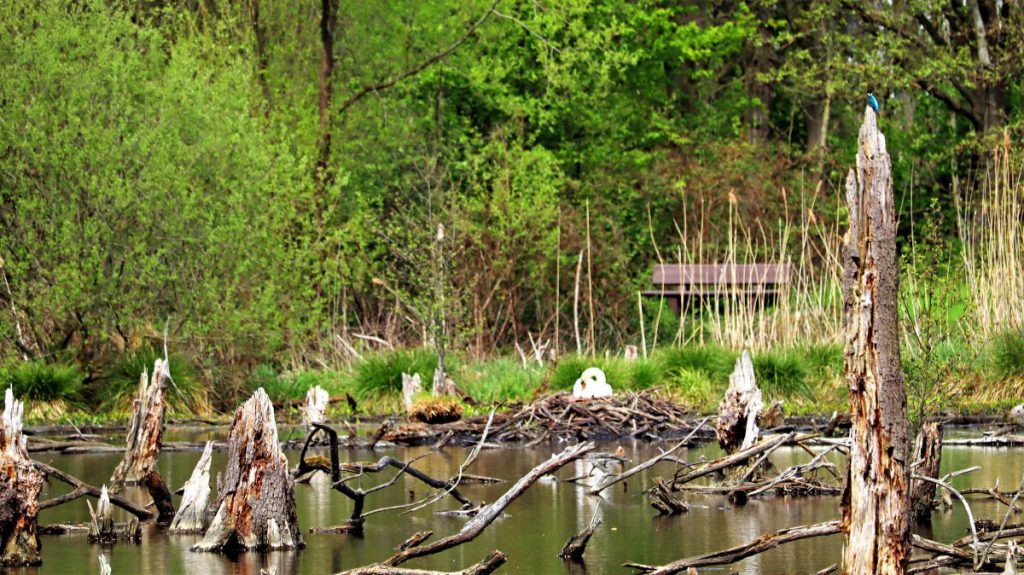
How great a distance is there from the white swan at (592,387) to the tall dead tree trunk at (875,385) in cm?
1046

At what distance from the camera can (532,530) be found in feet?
34.0

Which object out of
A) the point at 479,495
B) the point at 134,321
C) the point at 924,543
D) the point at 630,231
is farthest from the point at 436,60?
the point at 924,543

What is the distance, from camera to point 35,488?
29.1 ft

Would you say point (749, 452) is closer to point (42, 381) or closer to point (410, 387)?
point (410, 387)

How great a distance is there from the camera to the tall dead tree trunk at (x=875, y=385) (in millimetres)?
6699

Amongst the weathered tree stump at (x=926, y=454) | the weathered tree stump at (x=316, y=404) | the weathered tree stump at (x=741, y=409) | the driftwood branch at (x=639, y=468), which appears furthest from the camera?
the weathered tree stump at (x=316, y=404)

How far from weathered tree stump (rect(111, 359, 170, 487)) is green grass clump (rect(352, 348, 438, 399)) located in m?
7.51

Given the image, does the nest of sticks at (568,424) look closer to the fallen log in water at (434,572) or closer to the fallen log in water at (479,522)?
the fallen log in water at (479,522)

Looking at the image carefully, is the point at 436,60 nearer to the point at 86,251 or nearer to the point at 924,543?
the point at 86,251

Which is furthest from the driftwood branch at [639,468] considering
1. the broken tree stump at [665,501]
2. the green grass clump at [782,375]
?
the green grass clump at [782,375]

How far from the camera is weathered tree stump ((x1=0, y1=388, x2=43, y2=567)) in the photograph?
344 inches

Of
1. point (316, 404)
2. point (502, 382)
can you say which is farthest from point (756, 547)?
point (502, 382)

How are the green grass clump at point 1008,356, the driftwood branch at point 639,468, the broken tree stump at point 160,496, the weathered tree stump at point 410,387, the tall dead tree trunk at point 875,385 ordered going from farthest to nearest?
the weathered tree stump at point 410,387, the green grass clump at point 1008,356, the driftwood branch at point 639,468, the broken tree stump at point 160,496, the tall dead tree trunk at point 875,385

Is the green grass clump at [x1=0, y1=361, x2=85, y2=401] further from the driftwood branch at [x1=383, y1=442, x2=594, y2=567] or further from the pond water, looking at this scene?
the driftwood branch at [x1=383, y1=442, x2=594, y2=567]
